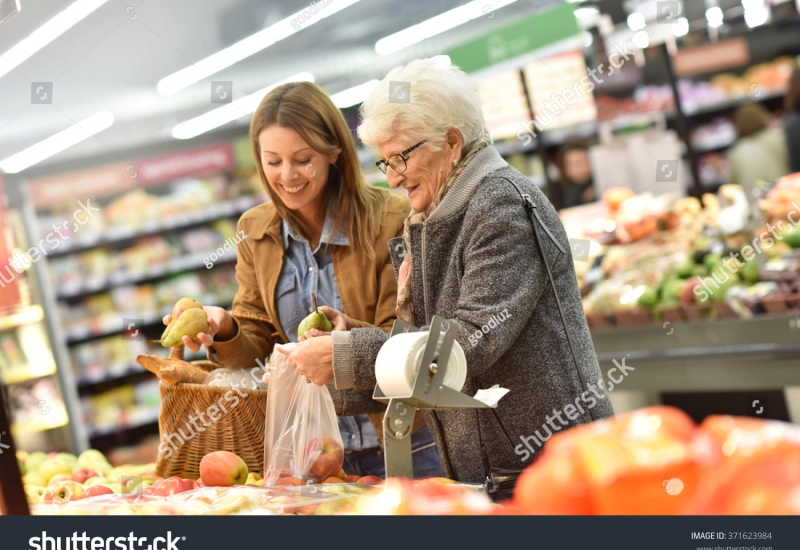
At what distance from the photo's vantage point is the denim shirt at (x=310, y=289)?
6.89ft

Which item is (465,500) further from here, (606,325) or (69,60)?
(69,60)

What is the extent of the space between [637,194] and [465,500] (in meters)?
4.47

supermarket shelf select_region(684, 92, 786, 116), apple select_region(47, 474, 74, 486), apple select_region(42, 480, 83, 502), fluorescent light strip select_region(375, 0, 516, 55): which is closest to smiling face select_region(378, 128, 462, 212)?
apple select_region(42, 480, 83, 502)

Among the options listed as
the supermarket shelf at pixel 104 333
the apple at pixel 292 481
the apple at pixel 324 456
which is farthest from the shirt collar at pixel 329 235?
the supermarket shelf at pixel 104 333

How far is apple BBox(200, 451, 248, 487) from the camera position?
179 centimetres

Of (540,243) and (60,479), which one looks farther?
(60,479)

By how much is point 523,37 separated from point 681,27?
3.55 feet

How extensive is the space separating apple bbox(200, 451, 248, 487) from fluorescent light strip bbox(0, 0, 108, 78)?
4.51 m

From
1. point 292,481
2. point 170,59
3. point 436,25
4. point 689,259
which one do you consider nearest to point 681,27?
point 689,259

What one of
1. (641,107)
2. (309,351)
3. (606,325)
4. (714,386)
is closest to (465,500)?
(309,351)

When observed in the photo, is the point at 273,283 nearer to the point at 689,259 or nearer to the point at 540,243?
the point at 540,243

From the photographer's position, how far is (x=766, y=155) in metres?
4.57

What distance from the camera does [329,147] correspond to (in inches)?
78.6

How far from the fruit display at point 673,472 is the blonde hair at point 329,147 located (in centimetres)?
116
